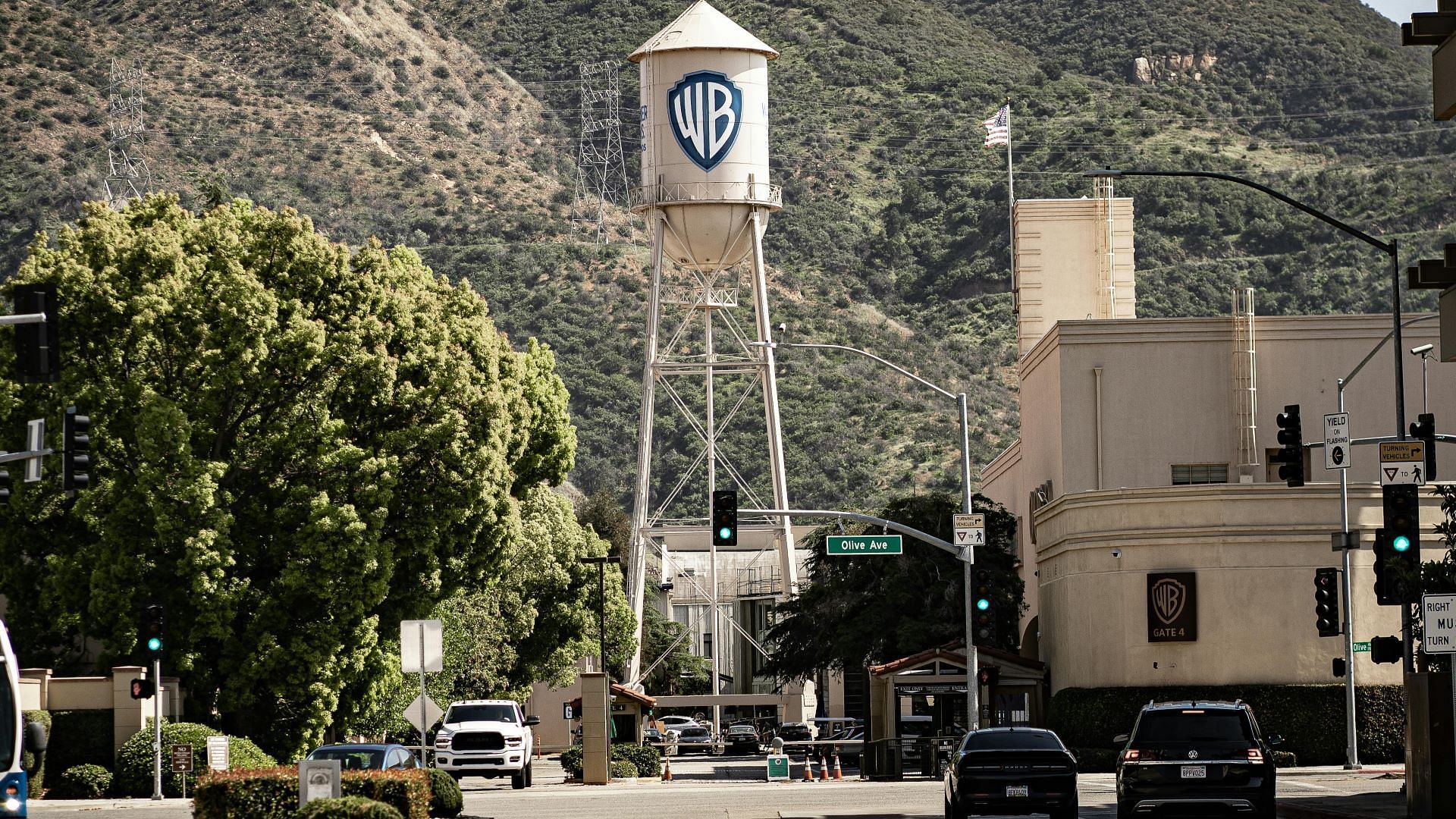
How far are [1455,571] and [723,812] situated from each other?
41.5 feet

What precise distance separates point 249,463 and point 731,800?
1513cm

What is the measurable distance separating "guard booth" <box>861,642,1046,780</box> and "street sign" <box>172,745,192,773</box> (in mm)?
17154

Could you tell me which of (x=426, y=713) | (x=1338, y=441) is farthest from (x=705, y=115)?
(x=426, y=713)

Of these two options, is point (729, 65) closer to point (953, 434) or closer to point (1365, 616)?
point (1365, 616)

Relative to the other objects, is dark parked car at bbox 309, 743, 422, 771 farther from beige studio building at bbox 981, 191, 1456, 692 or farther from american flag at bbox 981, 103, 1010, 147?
american flag at bbox 981, 103, 1010, 147

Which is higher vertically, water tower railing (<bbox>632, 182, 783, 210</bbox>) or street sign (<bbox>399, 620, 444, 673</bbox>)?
water tower railing (<bbox>632, 182, 783, 210</bbox>)

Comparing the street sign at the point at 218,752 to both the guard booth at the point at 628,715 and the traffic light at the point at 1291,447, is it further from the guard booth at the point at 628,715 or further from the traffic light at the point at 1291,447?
the guard booth at the point at 628,715

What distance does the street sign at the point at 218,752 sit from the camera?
42.2 m

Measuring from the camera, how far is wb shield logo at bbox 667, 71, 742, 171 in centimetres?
6594

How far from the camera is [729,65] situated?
2596 inches

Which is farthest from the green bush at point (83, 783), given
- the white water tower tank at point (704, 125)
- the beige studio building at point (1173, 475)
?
the white water tower tank at point (704, 125)

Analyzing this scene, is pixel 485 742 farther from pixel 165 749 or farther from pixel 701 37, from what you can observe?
pixel 701 37

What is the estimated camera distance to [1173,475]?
62.2 m

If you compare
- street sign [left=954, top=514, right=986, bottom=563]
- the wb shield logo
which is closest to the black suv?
street sign [left=954, top=514, right=986, bottom=563]
